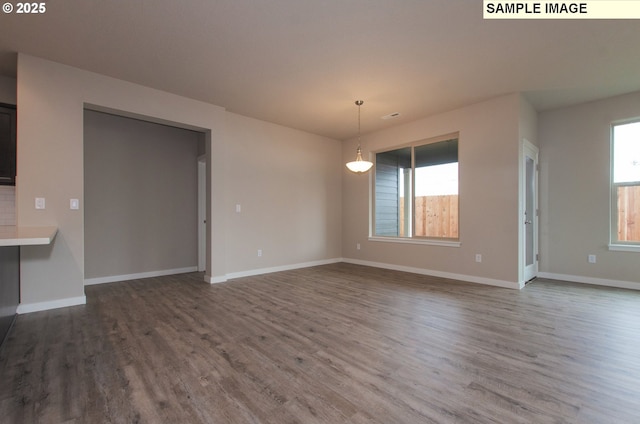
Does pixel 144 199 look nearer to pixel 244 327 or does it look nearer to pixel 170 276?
pixel 170 276

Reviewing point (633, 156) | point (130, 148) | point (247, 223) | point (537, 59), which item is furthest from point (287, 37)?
point (633, 156)

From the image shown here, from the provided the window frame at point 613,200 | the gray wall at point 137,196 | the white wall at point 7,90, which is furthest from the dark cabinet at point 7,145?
the window frame at point 613,200

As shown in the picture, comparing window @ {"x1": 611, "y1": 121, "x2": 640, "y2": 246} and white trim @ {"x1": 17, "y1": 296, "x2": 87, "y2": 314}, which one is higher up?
window @ {"x1": 611, "y1": 121, "x2": 640, "y2": 246}

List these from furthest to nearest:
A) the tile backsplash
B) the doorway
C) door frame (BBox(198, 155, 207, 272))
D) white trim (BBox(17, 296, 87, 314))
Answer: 1. door frame (BBox(198, 155, 207, 272))
2. the doorway
3. the tile backsplash
4. white trim (BBox(17, 296, 87, 314))

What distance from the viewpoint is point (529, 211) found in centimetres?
471

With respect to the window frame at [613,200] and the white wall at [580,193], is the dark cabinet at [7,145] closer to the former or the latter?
the white wall at [580,193]

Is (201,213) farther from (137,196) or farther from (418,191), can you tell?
(418,191)

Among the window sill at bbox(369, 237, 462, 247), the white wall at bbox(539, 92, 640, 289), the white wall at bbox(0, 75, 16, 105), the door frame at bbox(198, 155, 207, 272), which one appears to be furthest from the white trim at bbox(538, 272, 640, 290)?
the white wall at bbox(0, 75, 16, 105)

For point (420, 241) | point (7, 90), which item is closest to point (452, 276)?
point (420, 241)

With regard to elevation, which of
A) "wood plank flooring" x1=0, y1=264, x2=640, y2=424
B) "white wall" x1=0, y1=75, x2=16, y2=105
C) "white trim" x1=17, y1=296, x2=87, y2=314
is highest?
"white wall" x1=0, y1=75, x2=16, y2=105

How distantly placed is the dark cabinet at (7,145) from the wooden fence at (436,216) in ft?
19.0

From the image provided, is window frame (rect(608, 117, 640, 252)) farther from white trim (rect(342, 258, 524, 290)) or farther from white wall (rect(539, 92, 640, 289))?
white trim (rect(342, 258, 524, 290))

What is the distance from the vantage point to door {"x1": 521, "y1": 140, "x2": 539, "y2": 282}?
4402 mm

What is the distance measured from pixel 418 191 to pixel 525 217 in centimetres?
172
